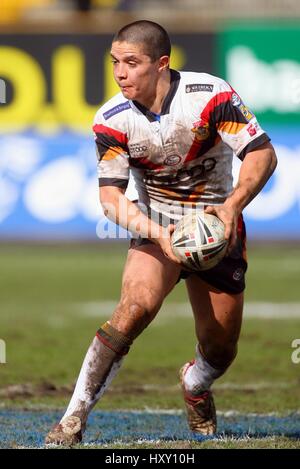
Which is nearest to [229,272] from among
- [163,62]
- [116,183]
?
[116,183]

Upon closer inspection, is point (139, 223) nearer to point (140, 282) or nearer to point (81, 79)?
point (140, 282)

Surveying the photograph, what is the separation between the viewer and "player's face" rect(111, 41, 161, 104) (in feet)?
19.3

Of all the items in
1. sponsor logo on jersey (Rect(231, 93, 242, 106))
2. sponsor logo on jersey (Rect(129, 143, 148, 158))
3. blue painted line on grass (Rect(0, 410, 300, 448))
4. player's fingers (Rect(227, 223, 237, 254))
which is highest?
sponsor logo on jersey (Rect(231, 93, 242, 106))

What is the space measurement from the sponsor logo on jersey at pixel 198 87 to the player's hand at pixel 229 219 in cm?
68

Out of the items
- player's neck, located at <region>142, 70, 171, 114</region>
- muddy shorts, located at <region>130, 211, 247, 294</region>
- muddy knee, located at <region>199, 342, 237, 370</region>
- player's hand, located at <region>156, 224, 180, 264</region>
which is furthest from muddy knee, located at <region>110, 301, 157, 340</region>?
player's neck, located at <region>142, 70, 171, 114</region>

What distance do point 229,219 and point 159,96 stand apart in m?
0.82

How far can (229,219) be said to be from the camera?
576 centimetres

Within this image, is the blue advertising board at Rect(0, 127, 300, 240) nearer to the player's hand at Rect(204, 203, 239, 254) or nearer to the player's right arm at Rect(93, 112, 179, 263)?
the player's right arm at Rect(93, 112, 179, 263)

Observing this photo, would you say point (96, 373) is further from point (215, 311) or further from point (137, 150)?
point (137, 150)

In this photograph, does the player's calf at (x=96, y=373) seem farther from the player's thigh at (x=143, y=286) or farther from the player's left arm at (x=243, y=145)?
the player's left arm at (x=243, y=145)

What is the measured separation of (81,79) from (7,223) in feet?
7.69

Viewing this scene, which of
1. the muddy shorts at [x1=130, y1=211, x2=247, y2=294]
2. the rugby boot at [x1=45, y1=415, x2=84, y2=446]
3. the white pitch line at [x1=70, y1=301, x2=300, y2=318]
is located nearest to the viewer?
the rugby boot at [x1=45, y1=415, x2=84, y2=446]

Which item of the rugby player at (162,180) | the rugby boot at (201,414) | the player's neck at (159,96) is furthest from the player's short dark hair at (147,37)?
the rugby boot at (201,414)
